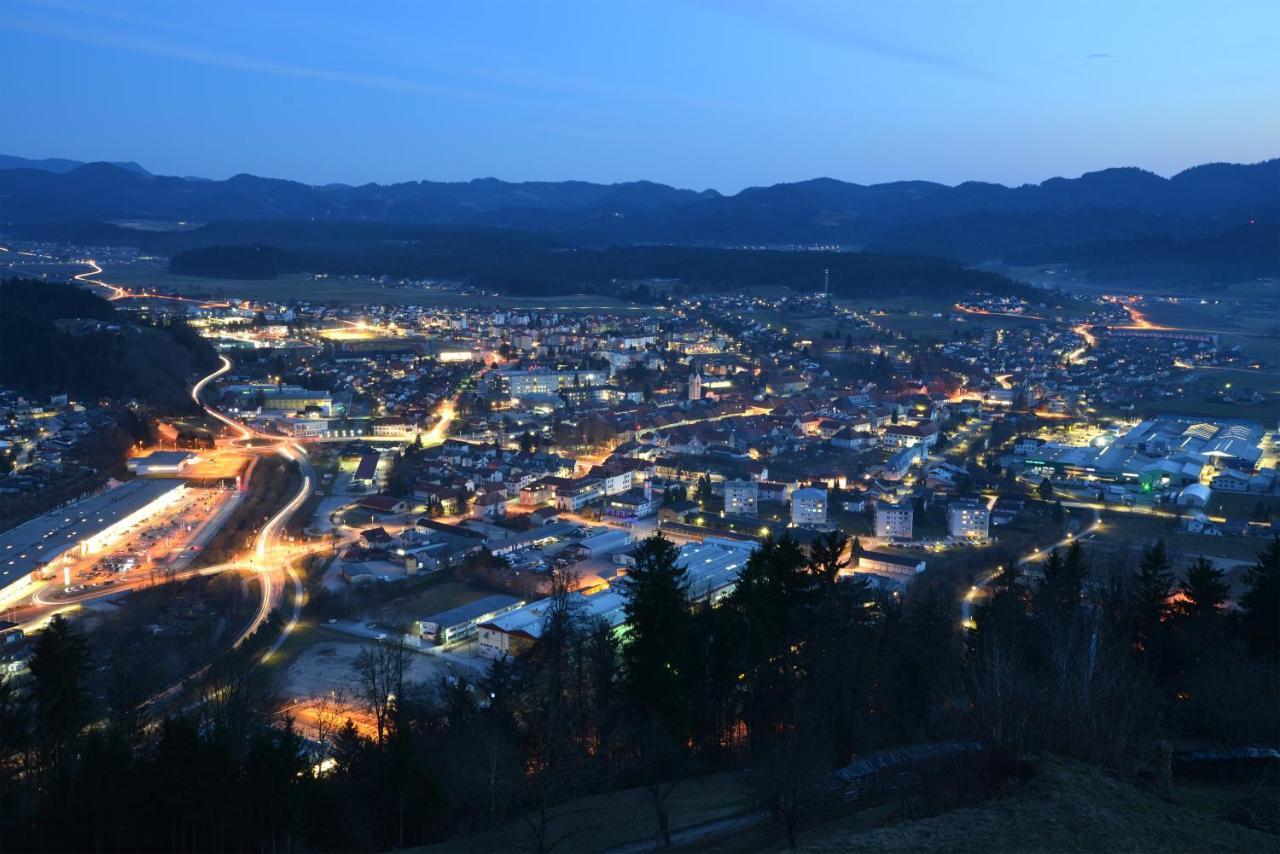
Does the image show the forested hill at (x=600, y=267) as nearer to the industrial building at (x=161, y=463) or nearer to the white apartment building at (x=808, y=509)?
the industrial building at (x=161, y=463)

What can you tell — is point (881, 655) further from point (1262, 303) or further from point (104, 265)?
point (104, 265)

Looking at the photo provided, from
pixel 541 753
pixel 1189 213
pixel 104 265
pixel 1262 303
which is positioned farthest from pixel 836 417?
pixel 1189 213

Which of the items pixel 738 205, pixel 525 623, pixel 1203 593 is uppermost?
pixel 738 205

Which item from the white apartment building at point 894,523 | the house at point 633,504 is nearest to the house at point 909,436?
the white apartment building at point 894,523

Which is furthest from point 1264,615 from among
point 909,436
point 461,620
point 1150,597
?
point 909,436

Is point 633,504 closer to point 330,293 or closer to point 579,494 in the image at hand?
point 579,494

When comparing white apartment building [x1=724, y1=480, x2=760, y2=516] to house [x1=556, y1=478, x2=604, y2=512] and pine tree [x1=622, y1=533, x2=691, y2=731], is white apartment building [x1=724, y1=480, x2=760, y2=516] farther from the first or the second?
pine tree [x1=622, y1=533, x2=691, y2=731]
